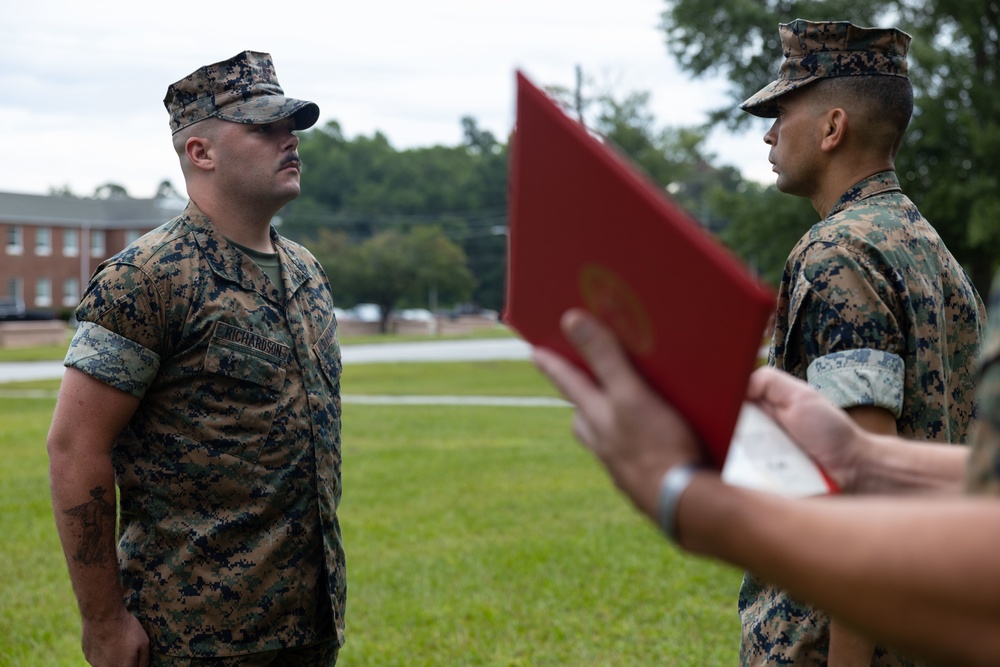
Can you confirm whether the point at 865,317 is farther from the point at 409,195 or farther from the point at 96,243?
the point at 409,195

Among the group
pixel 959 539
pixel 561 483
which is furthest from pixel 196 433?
pixel 561 483

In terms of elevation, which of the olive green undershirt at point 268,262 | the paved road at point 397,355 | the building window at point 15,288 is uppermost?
the olive green undershirt at point 268,262

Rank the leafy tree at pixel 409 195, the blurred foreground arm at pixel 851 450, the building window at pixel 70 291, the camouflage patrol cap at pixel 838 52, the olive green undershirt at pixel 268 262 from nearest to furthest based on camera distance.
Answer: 1. the blurred foreground arm at pixel 851 450
2. the camouflage patrol cap at pixel 838 52
3. the olive green undershirt at pixel 268 262
4. the building window at pixel 70 291
5. the leafy tree at pixel 409 195

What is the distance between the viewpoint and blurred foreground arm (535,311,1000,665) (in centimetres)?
92

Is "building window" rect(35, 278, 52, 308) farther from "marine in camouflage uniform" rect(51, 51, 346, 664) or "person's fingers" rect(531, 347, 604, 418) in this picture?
"person's fingers" rect(531, 347, 604, 418)

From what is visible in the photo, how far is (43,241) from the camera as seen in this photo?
5962 centimetres

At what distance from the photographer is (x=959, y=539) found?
92cm

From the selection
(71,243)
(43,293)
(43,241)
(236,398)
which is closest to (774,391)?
(236,398)

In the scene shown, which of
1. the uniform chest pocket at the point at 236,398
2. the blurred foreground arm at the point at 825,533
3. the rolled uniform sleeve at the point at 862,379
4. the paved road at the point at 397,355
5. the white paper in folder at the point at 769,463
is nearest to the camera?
the blurred foreground arm at the point at 825,533

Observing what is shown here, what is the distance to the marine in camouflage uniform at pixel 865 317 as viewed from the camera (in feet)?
7.55

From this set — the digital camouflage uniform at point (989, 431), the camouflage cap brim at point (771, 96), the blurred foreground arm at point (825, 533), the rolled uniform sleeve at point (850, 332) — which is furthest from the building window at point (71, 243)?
the digital camouflage uniform at point (989, 431)

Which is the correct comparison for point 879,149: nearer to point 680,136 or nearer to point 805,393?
point 805,393

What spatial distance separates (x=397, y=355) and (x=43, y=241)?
3820cm

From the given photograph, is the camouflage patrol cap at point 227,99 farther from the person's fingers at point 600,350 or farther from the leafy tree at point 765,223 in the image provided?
the leafy tree at point 765,223
